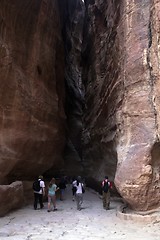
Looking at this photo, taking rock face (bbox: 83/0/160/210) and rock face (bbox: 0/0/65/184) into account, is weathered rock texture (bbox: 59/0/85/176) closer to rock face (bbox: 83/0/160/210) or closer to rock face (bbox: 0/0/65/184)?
rock face (bbox: 0/0/65/184)

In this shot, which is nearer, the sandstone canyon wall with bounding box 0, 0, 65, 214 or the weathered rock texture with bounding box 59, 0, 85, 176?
the sandstone canyon wall with bounding box 0, 0, 65, 214

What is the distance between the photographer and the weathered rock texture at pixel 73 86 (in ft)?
79.2

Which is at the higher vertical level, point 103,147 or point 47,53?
point 47,53

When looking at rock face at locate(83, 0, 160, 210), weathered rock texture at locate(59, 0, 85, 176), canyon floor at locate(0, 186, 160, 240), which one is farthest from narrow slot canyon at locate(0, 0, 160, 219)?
weathered rock texture at locate(59, 0, 85, 176)

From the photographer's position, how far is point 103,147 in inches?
617

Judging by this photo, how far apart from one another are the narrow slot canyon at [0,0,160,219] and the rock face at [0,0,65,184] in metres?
0.04

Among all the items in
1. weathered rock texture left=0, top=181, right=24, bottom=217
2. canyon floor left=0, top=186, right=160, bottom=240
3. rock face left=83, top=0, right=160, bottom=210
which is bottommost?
canyon floor left=0, top=186, right=160, bottom=240

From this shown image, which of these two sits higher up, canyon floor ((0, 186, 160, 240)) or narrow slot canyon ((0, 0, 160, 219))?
narrow slot canyon ((0, 0, 160, 219))

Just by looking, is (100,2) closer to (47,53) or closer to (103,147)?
(47,53)

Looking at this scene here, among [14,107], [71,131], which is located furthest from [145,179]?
[71,131]

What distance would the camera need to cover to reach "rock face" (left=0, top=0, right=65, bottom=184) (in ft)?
40.5

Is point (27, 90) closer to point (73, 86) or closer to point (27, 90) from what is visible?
point (27, 90)

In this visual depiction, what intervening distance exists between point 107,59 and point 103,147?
14.4ft

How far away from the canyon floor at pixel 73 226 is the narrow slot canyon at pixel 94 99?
792 millimetres
